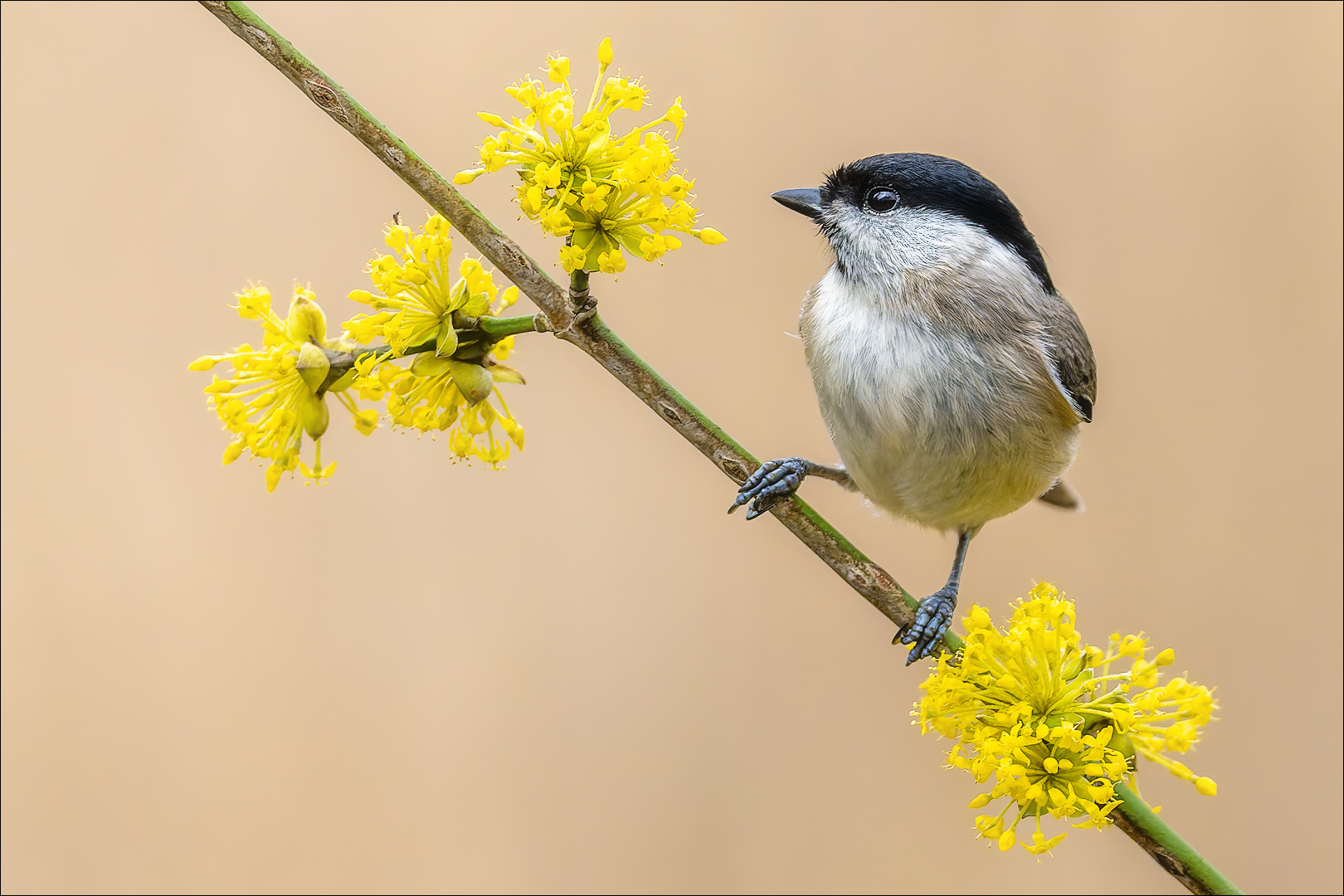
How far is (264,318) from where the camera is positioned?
30.4 inches

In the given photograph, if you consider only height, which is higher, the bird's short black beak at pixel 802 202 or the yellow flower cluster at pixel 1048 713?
the bird's short black beak at pixel 802 202

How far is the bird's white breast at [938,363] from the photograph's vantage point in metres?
1.07

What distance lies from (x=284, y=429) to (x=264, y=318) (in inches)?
3.4

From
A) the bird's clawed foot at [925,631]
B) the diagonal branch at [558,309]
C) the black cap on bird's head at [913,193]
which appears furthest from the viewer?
the black cap on bird's head at [913,193]

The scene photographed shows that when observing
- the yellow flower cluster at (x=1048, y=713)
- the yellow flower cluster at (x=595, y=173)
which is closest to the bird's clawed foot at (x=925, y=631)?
the yellow flower cluster at (x=1048, y=713)

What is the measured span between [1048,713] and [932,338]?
449 millimetres

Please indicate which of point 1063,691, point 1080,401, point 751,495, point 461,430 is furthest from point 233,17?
point 1080,401

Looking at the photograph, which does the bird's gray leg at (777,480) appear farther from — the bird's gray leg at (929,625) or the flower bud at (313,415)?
→ the flower bud at (313,415)

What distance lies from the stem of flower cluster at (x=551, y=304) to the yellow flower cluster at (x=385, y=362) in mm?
22

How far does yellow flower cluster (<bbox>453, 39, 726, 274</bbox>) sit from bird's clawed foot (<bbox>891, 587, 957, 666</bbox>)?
15.3 inches

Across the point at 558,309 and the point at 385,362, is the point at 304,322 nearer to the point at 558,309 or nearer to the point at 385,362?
the point at 385,362

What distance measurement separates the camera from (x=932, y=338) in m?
1.07

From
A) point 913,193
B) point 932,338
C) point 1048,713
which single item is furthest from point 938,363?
point 1048,713

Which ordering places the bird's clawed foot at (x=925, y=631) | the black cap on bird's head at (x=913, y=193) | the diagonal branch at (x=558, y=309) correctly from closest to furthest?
the diagonal branch at (x=558, y=309), the bird's clawed foot at (x=925, y=631), the black cap on bird's head at (x=913, y=193)
